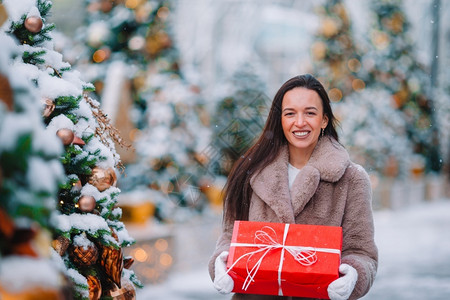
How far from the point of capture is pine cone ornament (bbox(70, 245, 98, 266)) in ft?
9.90

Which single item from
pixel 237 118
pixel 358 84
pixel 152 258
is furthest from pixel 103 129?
pixel 358 84

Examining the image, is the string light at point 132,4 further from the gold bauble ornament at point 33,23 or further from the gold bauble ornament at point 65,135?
the gold bauble ornament at point 65,135

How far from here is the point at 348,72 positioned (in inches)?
796

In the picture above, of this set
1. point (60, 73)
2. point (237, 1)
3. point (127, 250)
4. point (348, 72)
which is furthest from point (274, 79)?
point (60, 73)

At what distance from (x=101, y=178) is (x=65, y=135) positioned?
323mm

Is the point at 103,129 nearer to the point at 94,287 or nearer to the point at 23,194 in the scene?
the point at 94,287

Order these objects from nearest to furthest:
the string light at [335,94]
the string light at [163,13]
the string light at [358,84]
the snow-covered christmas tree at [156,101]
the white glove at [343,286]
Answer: the white glove at [343,286]
the snow-covered christmas tree at [156,101]
the string light at [163,13]
the string light at [335,94]
the string light at [358,84]

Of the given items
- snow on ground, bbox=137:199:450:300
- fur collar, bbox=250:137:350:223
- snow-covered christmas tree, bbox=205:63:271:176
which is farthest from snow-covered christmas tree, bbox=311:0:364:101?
fur collar, bbox=250:137:350:223

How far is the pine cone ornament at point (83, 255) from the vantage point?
3.02 meters

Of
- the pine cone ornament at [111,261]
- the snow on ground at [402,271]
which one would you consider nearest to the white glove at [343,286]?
the pine cone ornament at [111,261]

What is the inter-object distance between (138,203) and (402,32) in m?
16.9

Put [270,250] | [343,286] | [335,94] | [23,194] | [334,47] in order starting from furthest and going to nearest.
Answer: [334,47]
[335,94]
[270,250]
[343,286]
[23,194]

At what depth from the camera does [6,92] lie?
1.31m

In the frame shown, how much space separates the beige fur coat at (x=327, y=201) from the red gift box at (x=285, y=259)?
196 mm
